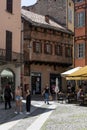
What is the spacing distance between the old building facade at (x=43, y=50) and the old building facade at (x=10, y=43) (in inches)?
346

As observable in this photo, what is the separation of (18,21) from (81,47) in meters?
8.80

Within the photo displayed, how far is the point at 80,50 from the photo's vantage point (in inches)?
1731

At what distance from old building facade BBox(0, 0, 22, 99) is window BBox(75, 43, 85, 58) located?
28.1 feet

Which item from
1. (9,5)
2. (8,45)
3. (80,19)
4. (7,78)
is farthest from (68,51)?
(8,45)

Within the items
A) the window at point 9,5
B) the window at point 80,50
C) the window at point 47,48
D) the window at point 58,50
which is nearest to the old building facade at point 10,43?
the window at point 9,5

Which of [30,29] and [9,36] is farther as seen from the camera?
[30,29]

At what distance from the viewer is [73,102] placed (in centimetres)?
3375

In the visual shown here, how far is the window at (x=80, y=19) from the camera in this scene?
43.7 meters

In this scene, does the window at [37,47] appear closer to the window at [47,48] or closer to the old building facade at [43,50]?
the old building facade at [43,50]

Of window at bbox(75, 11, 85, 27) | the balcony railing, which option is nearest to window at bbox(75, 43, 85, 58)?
window at bbox(75, 11, 85, 27)

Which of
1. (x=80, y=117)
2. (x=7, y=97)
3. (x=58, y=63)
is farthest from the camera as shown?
(x=58, y=63)

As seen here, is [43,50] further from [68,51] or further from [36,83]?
[68,51]

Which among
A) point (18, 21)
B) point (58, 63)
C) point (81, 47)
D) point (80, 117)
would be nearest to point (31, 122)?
point (80, 117)

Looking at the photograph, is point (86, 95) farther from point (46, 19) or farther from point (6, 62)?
point (46, 19)
